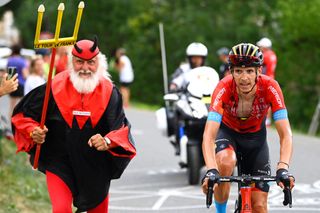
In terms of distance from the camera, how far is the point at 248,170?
851 cm

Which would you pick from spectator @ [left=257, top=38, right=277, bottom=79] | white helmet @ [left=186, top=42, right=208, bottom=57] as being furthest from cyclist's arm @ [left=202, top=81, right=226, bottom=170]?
spectator @ [left=257, top=38, right=277, bottom=79]

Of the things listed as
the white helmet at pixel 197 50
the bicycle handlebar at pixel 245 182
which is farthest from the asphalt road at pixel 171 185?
the bicycle handlebar at pixel 245 182

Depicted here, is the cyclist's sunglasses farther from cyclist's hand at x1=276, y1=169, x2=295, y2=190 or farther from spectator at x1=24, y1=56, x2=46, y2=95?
spectator at x1=24, y1=56, x2=46, y2=95

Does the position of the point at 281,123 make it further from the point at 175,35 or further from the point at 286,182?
the point at 175,35

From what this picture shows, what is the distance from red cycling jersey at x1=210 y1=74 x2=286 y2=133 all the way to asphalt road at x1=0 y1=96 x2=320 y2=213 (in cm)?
325

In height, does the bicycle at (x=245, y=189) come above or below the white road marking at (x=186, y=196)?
Result: above

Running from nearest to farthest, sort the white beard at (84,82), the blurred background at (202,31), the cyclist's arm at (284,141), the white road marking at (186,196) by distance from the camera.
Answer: the cyclist's arm at (284,141) → the white beard at (84,82) → the white road marking at (186,196) → the blurred background at (202,31)

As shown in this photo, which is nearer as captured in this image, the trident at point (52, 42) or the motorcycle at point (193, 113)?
the trident at point (52, 42)

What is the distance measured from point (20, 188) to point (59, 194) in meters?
4.79

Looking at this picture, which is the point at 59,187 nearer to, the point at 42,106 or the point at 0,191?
the point at 42,106

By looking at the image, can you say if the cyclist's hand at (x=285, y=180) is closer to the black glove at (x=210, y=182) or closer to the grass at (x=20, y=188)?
the black glove at (x=210, y=182)

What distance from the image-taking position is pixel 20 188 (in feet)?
41.1

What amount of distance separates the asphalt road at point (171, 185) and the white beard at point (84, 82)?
148 inches

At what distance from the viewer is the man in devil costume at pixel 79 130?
26.1ft
